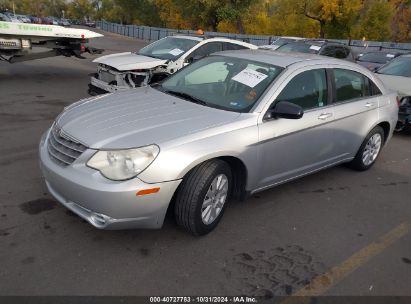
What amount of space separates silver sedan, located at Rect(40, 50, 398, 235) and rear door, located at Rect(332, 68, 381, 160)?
0.05ft

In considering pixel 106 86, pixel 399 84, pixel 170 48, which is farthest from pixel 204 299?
pixel 170 48

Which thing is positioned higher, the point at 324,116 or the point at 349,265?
the point at 324,116

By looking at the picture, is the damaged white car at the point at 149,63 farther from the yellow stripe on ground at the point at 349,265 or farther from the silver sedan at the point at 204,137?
the yellow stripe on ground at the point at 349,265

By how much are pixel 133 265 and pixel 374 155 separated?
3.93 m

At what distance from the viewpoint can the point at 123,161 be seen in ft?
9.93

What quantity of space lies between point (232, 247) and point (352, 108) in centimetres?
241

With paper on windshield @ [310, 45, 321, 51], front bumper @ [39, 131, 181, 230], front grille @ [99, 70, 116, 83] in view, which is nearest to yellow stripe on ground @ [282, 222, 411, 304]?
front bumper @ [39, 131, 181, 230]

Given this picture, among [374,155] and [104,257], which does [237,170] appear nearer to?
[104,257]

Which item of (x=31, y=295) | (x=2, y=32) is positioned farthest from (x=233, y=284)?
(x=2, y=32)

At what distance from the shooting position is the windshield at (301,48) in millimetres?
12505

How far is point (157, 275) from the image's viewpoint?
118 inches

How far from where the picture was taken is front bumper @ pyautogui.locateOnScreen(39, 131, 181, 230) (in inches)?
116

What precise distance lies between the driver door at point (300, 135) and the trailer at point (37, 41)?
805 centimetres

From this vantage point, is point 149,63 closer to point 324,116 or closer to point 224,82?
point 224,82
